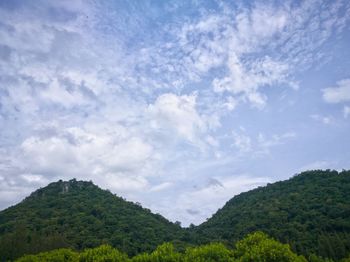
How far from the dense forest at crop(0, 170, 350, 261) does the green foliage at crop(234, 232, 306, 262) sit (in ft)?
45.5

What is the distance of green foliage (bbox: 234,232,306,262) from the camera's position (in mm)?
31953

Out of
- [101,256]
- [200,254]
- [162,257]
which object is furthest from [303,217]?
[101,256]

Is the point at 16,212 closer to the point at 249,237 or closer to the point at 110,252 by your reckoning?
the point at 110,252

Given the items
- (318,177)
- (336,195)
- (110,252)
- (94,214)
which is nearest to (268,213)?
(336,195)

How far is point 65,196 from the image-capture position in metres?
103

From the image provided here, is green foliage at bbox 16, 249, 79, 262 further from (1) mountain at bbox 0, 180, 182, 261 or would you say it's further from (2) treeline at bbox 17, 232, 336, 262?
(1) mountain at bbox 0, 180, 182, 261

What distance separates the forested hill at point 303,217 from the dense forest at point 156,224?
180 mm

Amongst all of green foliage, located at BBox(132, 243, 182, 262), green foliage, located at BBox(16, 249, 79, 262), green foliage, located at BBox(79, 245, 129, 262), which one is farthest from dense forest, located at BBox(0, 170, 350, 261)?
green foliage, located at BBox(79, 245, 129, 262)

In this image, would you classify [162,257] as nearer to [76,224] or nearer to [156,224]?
[76,224]

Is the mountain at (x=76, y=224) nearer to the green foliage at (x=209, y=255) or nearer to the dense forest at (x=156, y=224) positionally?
the dense forest at (x=156, y=224)

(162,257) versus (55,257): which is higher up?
(55,257)

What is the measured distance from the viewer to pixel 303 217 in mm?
79750

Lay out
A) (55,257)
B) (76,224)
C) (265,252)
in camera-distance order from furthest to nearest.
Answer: (76,224) → (55,257) → (265,252)

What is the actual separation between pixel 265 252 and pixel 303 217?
53.0m
